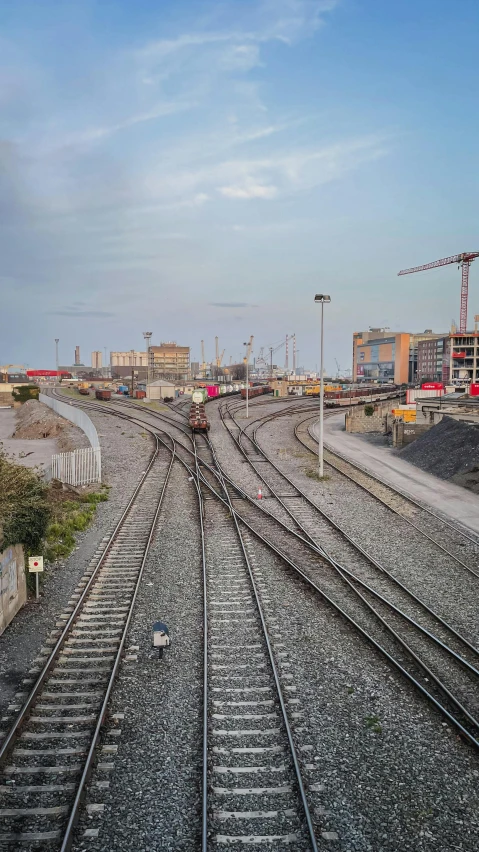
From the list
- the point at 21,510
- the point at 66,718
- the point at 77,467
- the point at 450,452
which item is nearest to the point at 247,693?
the point at 66,718

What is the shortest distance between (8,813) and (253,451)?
97.1 ft

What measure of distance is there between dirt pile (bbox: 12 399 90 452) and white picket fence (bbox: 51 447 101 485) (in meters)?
9.01

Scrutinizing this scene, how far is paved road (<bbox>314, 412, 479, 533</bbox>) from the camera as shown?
23072 mm

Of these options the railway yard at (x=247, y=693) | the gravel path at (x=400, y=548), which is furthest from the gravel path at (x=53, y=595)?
the gravel path at (x=400, y=548)

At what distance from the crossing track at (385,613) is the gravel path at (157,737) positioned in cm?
325

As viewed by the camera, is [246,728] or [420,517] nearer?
[246,728]

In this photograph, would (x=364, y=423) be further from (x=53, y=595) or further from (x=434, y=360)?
(x=434, y=360)

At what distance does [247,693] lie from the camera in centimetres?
933

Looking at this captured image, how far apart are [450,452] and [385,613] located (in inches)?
861

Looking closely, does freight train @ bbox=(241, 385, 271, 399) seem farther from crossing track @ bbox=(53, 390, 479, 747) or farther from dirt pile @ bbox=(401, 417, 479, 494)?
crossing track @ bbox=(53, 390, 479, 747)

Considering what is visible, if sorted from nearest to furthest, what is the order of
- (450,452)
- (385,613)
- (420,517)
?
(385,613), (420,517), (450,452)

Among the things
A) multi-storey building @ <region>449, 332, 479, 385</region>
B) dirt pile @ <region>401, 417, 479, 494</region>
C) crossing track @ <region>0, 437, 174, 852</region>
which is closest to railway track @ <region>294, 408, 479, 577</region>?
dirt pile @ <region>401, 417, 479, 494</region>

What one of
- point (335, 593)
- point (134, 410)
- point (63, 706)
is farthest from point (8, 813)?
point (134, 410)

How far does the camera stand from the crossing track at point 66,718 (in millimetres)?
6707
